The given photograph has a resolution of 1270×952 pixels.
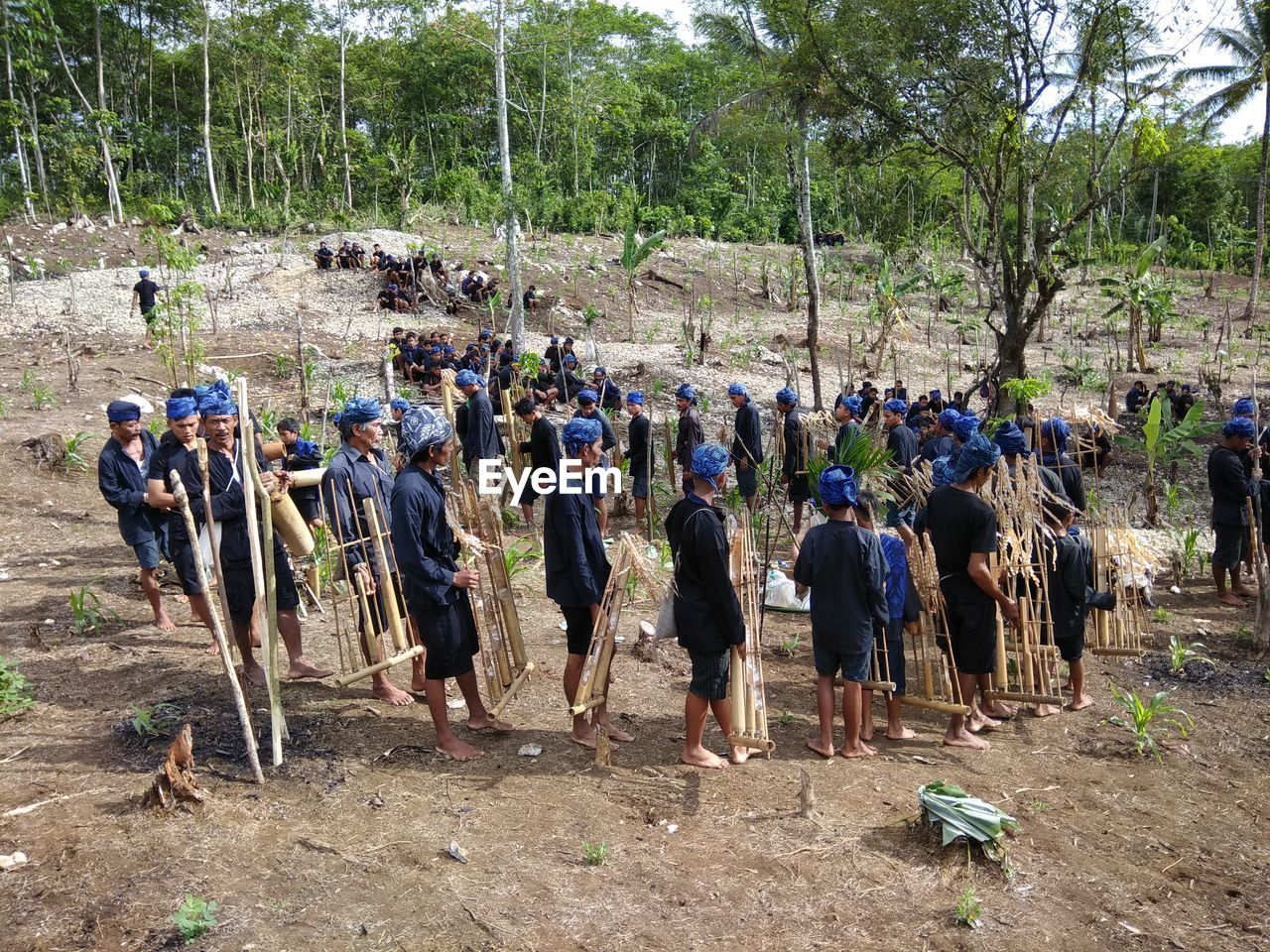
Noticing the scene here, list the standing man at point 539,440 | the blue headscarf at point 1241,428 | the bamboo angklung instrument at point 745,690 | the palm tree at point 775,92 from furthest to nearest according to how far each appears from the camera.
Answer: the palm tree at point 775,92 → the standing man at point 539,440 → the blue headscarf at point 1241,428 → the bamboo angklung instrument at point 745,690

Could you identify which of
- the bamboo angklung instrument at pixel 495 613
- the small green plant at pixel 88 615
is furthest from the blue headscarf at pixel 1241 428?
the small green plant at pixel 88 615

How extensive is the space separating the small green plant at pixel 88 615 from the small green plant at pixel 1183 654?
6619mm

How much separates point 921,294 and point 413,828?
24419mm

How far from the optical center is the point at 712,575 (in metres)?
4.21

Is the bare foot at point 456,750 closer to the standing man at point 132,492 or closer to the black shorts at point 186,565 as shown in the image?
the black shorts at point 186,565

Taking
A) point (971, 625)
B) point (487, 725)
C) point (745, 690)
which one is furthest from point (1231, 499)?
point (487, 725)

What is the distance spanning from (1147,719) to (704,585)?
2455 millimetres

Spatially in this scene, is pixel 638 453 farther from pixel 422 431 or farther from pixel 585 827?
pixel 585 827

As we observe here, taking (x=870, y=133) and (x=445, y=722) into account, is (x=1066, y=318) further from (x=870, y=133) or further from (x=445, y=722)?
(x=445, y=722)

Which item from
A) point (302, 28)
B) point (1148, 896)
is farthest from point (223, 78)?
point (1148, 896)

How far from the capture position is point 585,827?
154 inches

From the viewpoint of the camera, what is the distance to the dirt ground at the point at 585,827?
129 inches

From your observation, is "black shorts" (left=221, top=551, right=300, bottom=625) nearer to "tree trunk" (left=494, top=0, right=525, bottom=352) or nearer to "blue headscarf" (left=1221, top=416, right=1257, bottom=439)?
"blue headscarf" (left=1221, top=416, right=1257, bottom=439)

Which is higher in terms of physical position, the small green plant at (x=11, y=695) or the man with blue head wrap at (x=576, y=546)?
the man with blue head wrap at (x=576, y=546)
